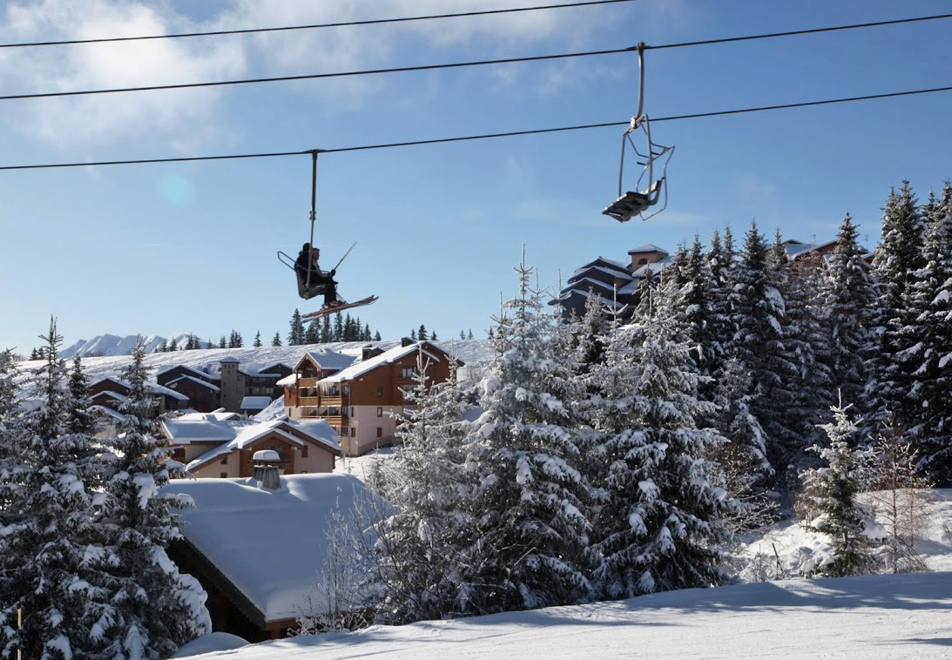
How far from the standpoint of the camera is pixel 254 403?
98.8 meters

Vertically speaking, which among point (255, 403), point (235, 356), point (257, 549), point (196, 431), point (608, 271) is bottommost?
point (257, 549)

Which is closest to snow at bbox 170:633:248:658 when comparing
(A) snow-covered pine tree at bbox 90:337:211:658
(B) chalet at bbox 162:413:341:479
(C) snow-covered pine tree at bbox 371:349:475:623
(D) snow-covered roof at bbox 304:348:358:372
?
(A) snow-covered pine tree at bbox 90:337:211:658

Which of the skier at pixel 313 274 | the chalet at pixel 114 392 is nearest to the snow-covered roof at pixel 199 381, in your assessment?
the chalet at pixel 114 392

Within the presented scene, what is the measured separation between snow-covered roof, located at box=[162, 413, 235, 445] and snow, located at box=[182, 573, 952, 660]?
38167mm

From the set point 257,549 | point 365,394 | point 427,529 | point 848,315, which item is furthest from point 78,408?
point 365,394

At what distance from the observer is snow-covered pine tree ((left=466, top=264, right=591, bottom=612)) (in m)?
16.5

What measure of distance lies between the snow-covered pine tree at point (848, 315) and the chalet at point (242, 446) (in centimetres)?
2974

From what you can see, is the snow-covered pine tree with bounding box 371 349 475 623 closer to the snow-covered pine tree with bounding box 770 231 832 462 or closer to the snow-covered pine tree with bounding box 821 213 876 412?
the snow-covered pine tree with bounding box 770 231 832 462

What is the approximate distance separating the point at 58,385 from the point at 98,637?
5846mm

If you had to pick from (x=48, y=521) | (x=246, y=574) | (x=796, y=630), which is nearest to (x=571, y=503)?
(x=796, y=630)

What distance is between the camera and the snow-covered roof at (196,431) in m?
48.2

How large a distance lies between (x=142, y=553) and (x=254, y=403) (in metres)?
82.9

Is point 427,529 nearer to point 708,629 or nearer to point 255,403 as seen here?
point 708,629

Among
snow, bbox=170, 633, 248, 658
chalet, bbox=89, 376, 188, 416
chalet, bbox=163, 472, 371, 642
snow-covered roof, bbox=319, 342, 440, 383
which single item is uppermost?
snow-covered roof, bbox=319, 342, 440, 383
